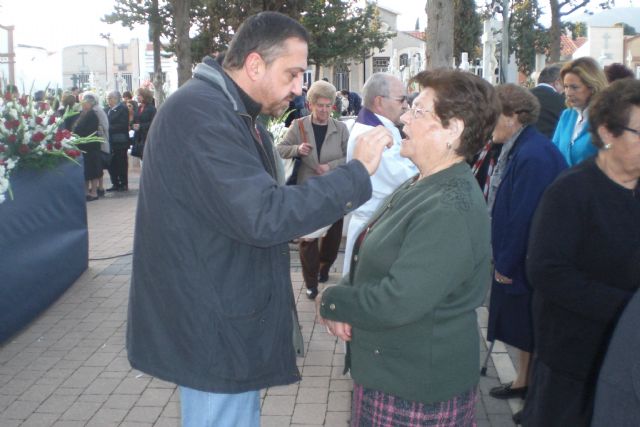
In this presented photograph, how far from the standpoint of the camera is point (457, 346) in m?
2.29

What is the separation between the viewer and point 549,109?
6.43m

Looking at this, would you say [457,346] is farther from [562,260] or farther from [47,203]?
[47,203]

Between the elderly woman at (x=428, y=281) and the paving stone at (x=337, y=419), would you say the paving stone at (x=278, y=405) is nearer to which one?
the paving stone at (x=337, y=419)

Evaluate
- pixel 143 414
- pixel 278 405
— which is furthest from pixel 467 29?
pixel 143 414

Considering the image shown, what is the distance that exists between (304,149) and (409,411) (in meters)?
4.52

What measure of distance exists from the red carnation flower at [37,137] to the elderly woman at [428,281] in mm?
4420

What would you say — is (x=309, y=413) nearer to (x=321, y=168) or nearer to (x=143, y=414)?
(x=143, y=414)

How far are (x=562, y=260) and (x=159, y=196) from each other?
148cm

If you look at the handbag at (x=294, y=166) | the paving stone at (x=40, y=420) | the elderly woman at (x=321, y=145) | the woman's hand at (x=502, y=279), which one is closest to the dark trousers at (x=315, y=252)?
the elderly woman at (x=321, y=145)

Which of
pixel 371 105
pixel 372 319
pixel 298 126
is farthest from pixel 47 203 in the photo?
pixel 372 319

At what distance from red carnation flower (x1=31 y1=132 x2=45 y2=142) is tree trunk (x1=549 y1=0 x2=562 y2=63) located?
64.2 feet

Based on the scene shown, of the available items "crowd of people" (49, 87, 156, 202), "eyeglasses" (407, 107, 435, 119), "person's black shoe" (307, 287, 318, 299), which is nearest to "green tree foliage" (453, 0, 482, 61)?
"crowd of people" (49, 87, 156, 202)

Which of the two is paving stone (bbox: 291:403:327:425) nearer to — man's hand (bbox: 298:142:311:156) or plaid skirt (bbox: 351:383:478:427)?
plaid skirt (bbox: 351:383:478:427)

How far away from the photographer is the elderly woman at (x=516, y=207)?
3912 mm
